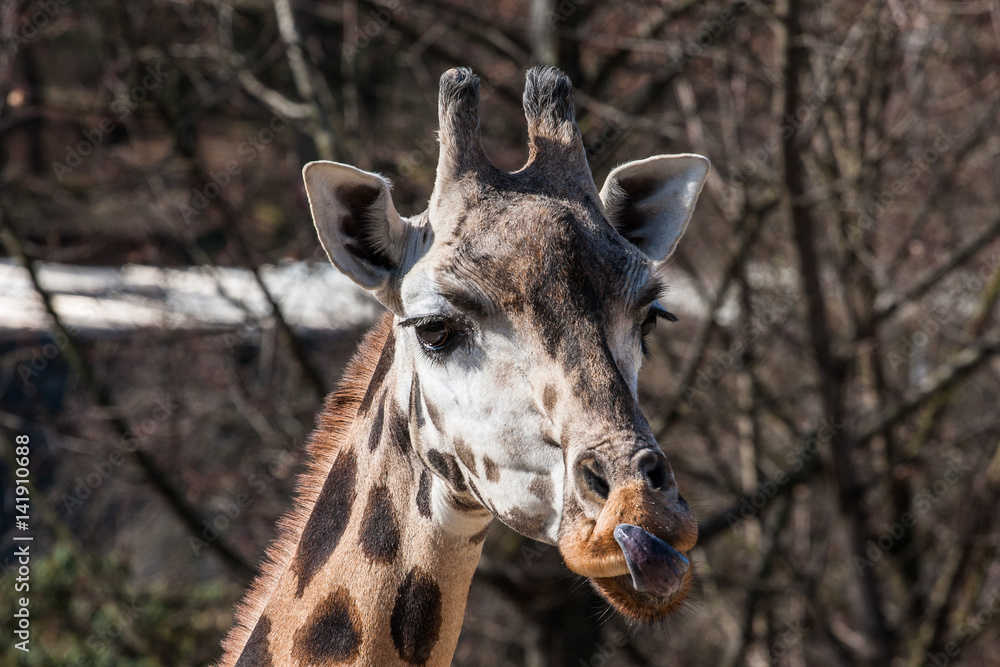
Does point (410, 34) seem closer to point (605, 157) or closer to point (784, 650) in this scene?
point (605, 157)

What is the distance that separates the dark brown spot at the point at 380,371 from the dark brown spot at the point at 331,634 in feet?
2.27

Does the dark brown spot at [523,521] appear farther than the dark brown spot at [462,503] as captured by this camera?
No

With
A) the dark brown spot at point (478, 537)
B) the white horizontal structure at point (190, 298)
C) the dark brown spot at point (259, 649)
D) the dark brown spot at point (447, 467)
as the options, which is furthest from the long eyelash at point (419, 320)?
the white horizontal structure at point (190, 298)

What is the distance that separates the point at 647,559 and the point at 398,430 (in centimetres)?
120

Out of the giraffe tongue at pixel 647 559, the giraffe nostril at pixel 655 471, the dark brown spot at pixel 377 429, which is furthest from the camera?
the dark brown spot at pixel 377 429

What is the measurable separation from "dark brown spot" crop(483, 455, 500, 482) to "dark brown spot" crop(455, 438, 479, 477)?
0.05 meters

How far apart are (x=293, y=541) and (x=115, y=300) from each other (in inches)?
239

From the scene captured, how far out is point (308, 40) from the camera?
8469 millimetres

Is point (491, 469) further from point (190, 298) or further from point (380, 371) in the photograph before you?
point (190, 298)

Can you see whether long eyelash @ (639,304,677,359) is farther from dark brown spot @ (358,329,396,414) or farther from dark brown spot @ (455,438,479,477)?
dark brown spot @ (358,329,396,414)

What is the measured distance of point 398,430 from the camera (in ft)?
→ 10.5

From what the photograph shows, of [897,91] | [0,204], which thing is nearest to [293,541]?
[0,204]

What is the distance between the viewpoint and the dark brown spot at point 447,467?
2979 mm

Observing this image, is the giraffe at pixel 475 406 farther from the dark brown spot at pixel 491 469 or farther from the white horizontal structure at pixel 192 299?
the white horizontal structure at pixel 192 299
